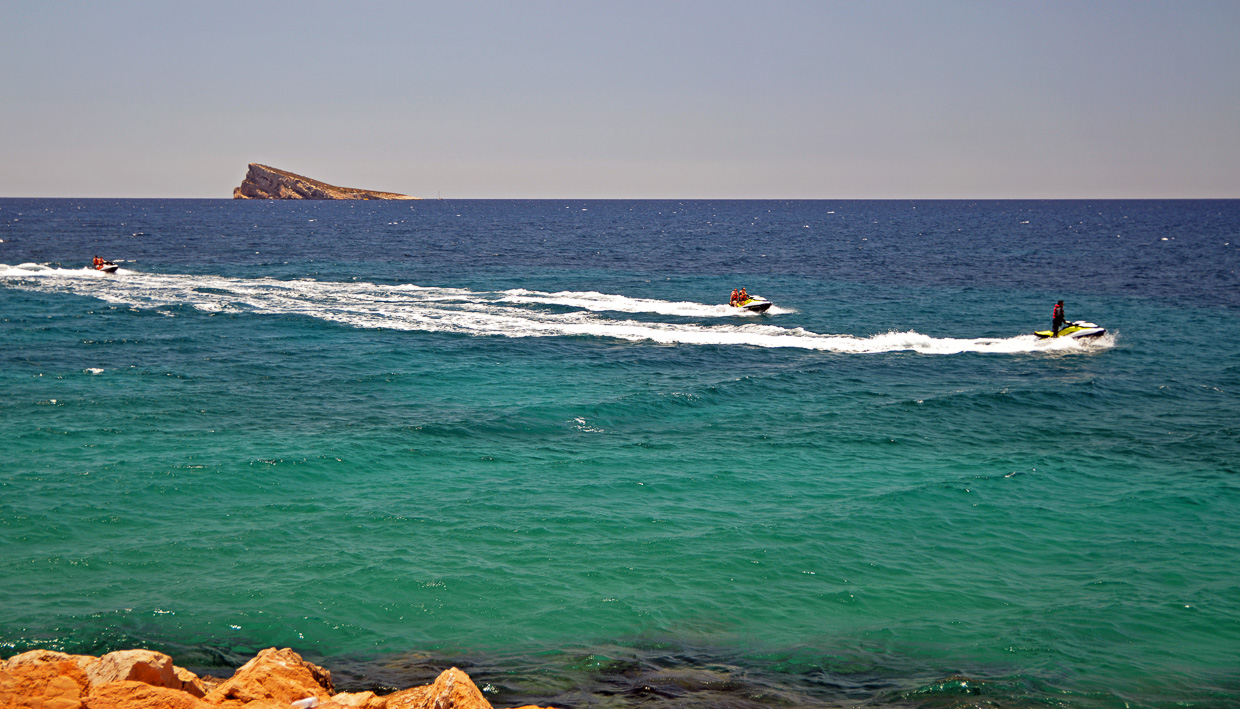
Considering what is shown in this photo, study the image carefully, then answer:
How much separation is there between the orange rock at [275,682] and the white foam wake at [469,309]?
3114 cm

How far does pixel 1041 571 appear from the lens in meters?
17.2

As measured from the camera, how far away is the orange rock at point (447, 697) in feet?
31.4

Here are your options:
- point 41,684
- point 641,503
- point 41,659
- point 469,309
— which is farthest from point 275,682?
point 469,309

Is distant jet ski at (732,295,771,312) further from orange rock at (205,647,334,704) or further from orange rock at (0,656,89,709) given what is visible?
orange rock at (0,656,89,709)

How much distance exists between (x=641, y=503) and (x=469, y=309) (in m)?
33.0

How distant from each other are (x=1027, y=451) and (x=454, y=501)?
1656cm

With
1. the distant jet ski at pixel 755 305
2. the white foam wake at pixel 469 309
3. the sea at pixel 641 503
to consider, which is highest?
the distant jet ski at pixel 755 305

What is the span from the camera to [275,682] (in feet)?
36.1

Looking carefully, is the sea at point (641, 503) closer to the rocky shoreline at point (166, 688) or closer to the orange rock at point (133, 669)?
the rocky shoreline at point (166, 688)

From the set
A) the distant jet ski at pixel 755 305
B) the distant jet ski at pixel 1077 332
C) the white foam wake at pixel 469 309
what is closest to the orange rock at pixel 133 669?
the white foam wake at pixel 469 309

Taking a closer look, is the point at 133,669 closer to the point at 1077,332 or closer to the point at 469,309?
the point at 1077,332

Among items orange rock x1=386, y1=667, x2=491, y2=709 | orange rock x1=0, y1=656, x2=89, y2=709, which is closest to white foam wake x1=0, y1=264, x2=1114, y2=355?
orange rock x1=386, y1=667, x2=491, y2=709

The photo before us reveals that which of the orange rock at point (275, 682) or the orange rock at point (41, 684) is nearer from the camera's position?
the orange rock at point (41, 684)

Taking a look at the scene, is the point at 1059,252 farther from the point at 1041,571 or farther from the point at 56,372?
the point at 56,372
